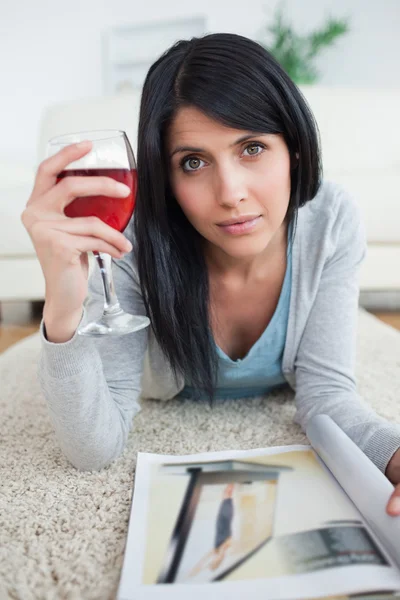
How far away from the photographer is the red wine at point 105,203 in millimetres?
696

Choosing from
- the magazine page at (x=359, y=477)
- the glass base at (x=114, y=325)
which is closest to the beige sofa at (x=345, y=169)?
the magazine page at (x=359, y=477)

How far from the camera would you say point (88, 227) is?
2.35 ft

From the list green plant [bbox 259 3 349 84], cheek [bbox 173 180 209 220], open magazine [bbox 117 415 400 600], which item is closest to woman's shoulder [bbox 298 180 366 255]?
A: cheek [bbox 173 180 209 220]

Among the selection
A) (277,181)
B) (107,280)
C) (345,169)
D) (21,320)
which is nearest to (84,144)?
(107,280)

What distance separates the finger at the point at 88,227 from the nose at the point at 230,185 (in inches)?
10.5

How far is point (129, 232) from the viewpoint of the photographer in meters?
1.19

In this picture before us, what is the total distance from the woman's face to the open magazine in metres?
0.37

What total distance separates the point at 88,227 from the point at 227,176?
30 centimetres

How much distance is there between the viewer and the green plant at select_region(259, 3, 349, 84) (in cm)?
446

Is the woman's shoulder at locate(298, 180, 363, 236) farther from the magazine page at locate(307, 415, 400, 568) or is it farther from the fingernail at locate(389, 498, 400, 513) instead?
the fingernail at locate(389, 498, 400, 513)

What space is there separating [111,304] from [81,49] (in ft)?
15.6

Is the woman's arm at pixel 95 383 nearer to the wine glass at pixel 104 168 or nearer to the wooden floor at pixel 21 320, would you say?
the wine glass at pixel 104 168

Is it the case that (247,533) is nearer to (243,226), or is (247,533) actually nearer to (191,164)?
(243,226)

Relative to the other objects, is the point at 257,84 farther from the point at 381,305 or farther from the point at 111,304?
the point at 381,305
